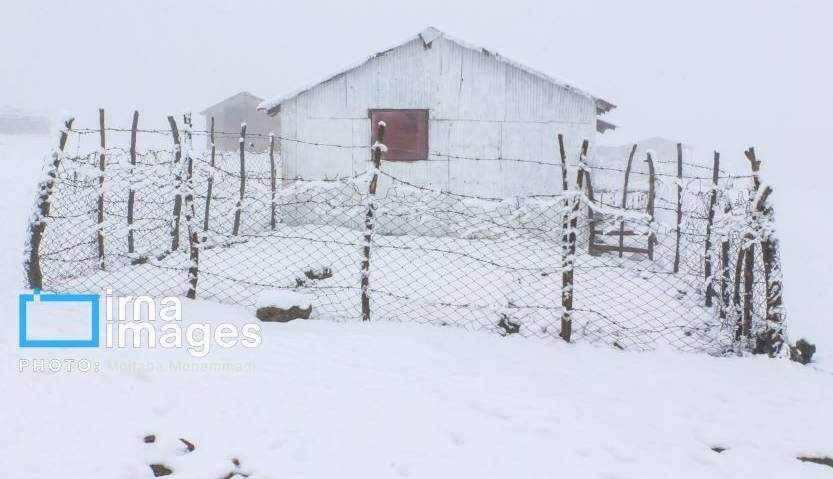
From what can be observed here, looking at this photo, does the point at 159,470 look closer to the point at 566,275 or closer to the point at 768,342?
the point at 566,275

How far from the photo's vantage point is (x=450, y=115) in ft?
39.9

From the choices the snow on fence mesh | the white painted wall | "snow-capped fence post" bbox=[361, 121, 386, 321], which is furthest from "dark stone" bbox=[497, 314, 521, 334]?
the white painted wall

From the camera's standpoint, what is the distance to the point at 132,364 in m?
4.21

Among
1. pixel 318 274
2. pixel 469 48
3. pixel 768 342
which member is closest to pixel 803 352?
pixel 768 342

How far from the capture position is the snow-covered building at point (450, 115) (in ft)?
39.4

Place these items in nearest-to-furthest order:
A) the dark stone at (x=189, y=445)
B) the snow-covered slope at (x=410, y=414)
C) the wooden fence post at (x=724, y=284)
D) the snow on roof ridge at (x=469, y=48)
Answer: the snow-covered slope at (x=410, y=414), the dark stone at (x=189, y=445), the wooden fence post at (x=724, y=284), the snow on roof ridge at (x=469, y=48)

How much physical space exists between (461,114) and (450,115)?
25 centimetres

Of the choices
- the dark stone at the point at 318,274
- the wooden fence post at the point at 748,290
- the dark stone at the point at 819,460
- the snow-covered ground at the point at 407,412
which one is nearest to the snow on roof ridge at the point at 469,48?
the dark stone at the point at 318,274

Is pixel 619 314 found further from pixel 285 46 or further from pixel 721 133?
pixel 285 46

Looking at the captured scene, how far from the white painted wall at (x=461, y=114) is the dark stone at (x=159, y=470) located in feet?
30.9

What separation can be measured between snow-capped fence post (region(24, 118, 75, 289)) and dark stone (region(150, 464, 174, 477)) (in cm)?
371

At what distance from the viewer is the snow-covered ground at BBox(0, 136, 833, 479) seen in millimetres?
3324

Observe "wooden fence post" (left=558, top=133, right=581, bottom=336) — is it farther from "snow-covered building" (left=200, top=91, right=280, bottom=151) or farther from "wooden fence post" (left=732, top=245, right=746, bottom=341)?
"snow-covered building" (left=200, top=91, right=280, bottom=151)

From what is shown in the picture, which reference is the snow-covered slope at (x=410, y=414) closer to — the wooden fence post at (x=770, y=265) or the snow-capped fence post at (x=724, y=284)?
the wooden fence post at (x=770, y=265)
